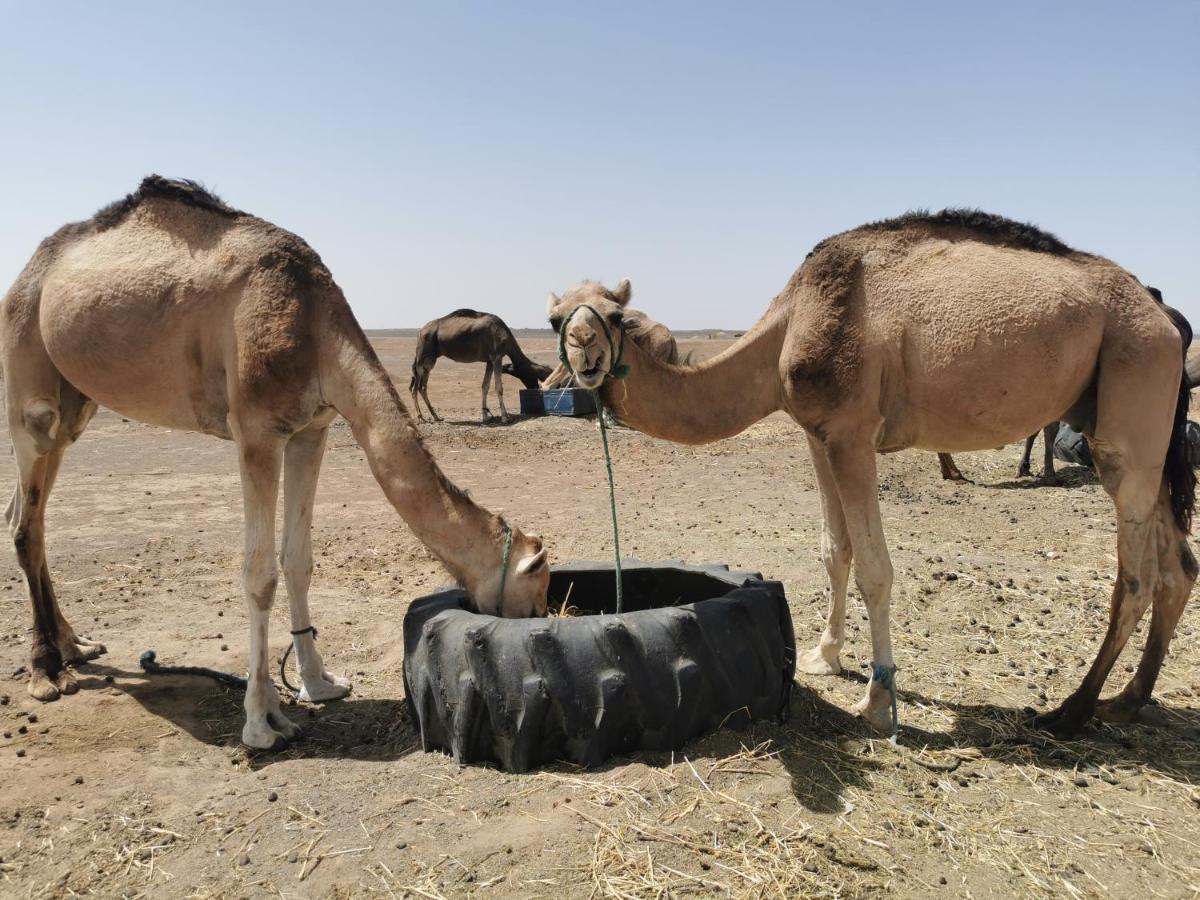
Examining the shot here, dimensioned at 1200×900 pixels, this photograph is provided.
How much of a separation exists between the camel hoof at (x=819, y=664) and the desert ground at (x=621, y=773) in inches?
3.9

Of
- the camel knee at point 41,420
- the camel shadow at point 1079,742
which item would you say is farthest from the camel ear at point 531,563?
the camel knee at point 41,420

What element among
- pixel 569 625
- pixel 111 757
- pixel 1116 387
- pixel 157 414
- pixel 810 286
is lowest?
pixel 111 757

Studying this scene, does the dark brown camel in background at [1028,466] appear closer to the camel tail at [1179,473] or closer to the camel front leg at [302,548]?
the camel tail at [1179,473]

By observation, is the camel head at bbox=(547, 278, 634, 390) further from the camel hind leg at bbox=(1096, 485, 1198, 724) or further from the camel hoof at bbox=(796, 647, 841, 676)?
the camel hind leg at bbox=(1096, 485, 1198, 724)

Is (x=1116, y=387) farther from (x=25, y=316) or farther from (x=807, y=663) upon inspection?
(x=25, y=316)

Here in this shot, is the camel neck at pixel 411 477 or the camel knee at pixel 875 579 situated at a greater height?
the camel neck at pixel 411 477

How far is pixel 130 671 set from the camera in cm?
564

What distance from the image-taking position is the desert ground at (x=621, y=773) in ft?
10.9

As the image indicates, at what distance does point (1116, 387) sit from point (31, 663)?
6.44 meters

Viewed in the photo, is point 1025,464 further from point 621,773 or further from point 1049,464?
point 621,773

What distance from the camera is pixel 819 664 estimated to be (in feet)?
18.0

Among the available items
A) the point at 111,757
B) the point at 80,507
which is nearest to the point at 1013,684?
the point at 111,757

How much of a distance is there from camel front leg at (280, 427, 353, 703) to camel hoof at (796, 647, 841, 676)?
2846 millimetres

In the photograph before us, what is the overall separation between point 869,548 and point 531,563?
1.80 m
